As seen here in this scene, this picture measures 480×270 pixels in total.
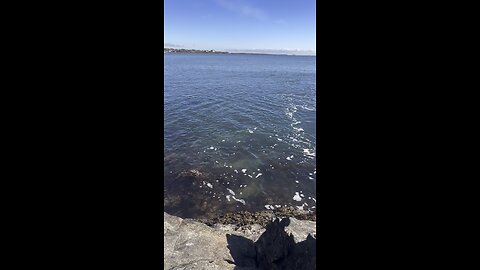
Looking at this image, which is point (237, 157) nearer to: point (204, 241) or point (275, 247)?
point (204, 241)

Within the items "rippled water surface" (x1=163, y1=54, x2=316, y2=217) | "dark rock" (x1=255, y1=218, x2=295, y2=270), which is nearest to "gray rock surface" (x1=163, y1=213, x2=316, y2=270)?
"dark rock" (x1=255, y1=218, x2=295, y2=270)

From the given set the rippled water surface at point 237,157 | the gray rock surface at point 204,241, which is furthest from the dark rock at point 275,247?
the rippled water surface at point 237,157

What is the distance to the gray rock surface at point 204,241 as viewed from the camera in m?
7.52

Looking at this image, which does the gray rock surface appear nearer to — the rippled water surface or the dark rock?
the dark rock

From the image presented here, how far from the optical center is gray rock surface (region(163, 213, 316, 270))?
7.52 m

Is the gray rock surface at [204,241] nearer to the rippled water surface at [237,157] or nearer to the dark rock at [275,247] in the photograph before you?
the dark rock at [275,247]

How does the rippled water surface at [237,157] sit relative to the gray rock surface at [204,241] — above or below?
above

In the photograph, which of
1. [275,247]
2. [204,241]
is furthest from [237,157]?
[275,247]

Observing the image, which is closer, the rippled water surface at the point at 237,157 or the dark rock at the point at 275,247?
the dark rock at the point at 275,247
